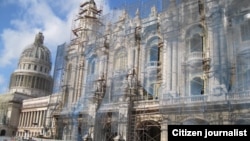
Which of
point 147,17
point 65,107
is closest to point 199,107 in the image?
point 147,17

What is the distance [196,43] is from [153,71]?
498 centimetres

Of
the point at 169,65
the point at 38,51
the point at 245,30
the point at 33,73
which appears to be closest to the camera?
the point at 245,30

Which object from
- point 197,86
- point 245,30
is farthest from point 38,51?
point 245,30

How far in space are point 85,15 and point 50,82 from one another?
1415 inches

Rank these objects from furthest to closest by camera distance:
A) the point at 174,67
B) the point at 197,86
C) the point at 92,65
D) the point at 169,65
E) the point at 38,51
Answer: the point at 38,51 < the point at 92,65 < the point at 169,65 < the point at 174,67 < the point at 197,86

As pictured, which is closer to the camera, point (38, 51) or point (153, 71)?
point (153, 71)

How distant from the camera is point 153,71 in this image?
2872 cm

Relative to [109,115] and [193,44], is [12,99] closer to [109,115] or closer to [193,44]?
[109,115]

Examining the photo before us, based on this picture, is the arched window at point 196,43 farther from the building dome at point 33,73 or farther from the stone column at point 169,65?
the building dome at point 33,73

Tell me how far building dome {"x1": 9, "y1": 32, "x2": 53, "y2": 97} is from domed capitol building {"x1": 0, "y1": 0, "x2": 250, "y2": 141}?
31.8 metres

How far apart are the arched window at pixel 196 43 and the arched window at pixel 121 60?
8.11 m

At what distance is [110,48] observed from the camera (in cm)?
3322

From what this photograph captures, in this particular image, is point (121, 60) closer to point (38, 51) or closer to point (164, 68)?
point (164, 68)

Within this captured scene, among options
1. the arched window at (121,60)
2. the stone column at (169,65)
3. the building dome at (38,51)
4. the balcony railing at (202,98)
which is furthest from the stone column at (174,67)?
the building dome at (38,51)
